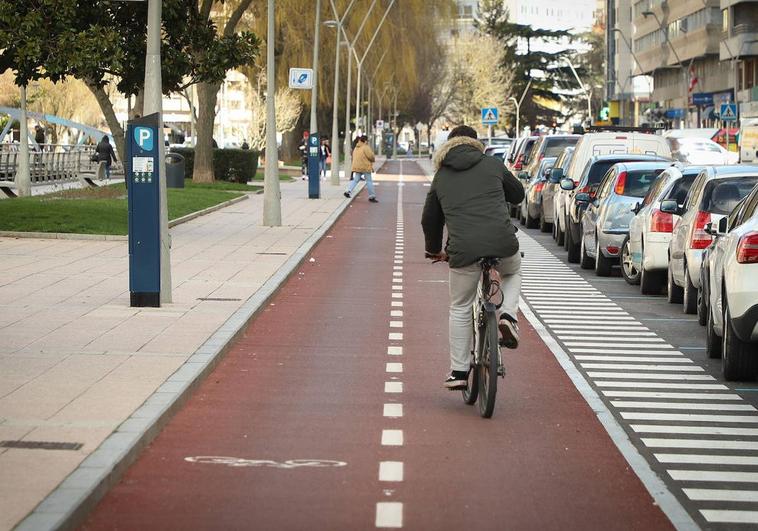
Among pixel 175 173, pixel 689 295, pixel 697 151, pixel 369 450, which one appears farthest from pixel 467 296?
pixel 697 151

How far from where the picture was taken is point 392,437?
922cm

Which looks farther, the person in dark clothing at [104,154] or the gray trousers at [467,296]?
the person in dark clothing at [104,154]

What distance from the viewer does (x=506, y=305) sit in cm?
1024

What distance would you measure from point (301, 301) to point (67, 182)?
3502 centimetres

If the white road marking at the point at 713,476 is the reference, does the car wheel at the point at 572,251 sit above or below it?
above

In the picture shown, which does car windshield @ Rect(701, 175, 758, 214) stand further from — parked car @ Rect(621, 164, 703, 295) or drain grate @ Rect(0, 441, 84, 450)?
drain grate @ Rect(0, 441, 84, 450)

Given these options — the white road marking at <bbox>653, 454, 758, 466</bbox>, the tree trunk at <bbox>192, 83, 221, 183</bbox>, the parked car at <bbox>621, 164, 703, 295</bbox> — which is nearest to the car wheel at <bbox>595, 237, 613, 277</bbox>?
the parked car at <bbox>621, 164, 703, 295</bbox>

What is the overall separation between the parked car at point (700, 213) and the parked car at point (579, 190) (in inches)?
225

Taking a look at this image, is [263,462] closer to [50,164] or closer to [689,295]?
[689,295]

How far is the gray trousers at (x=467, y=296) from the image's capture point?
33.5 feet

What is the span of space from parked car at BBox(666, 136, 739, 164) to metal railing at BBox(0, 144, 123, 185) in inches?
721

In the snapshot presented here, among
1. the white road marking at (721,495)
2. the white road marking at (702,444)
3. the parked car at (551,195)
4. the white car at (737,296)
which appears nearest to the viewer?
the white road marking at (721,495)

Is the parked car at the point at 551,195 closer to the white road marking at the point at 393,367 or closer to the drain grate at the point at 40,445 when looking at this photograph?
the white road marking at the point at 393,367

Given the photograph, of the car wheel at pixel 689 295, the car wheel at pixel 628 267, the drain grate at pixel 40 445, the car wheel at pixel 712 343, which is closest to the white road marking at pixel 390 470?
the drain grate at pixel 40 445
